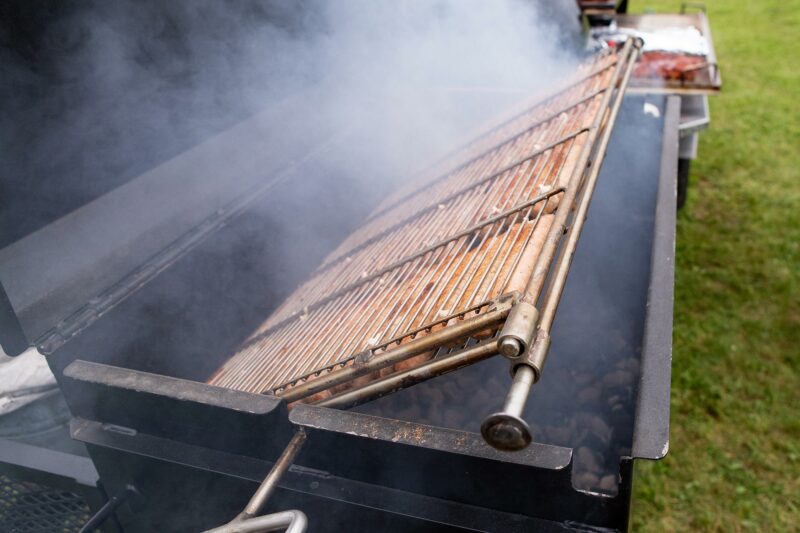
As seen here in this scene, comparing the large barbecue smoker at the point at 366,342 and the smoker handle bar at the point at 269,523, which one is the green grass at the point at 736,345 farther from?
the smoker handle bar at the point at 269,523

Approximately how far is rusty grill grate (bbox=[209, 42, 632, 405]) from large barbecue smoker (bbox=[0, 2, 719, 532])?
0.01m

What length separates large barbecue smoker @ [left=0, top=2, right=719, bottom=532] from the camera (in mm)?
1771

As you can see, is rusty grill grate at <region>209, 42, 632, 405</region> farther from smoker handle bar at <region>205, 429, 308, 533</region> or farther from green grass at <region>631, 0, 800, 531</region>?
green grass at <region>631, 0, 800, 531</region>

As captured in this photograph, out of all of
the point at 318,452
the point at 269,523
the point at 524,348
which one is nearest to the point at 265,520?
the point at 269,523

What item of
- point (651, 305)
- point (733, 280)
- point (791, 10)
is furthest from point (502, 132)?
point (791, 10)

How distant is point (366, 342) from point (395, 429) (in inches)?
12.5

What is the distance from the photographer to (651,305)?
229cm

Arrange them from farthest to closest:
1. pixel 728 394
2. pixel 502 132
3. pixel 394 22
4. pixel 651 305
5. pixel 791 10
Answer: pixel 791 10 < pixel 394 22 < pixel 728 394 < pixel 502 132 < pixel 651 305

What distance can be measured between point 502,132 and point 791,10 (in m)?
13.8

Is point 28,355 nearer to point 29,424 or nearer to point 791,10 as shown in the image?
point 29,424

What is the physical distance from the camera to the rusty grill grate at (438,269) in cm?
179

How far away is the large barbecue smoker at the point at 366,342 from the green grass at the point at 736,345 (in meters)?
1.14

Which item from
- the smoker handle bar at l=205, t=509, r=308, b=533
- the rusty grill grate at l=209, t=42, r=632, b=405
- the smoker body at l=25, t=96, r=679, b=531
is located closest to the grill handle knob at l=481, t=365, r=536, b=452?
the rusty grill grate at l=209, t=42, r=632, b=405

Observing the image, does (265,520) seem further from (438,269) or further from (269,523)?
(438,269)
